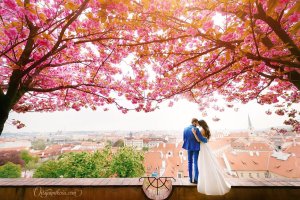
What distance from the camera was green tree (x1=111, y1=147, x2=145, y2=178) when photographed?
2484 centimetres

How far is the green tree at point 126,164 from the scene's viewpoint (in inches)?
978

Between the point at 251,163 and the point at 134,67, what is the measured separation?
2114 inches

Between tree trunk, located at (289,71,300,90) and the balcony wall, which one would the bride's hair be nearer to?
the balcony wall

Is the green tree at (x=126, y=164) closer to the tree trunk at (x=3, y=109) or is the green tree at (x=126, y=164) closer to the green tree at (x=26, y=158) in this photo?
the tree trunk at (x=3, y=109)

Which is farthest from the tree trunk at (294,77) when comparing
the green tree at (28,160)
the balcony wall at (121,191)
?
the green tree at (28,160)

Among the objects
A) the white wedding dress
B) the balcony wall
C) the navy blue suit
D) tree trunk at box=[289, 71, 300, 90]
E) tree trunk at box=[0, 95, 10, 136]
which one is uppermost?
tree trunk at box=[289, 71, 300, 90]

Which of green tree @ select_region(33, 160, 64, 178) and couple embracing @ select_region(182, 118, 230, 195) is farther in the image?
green tree @ select_region(33, 160, 64, 178)

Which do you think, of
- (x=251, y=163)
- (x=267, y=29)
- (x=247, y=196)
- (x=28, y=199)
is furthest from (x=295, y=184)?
(x=251, y=163)

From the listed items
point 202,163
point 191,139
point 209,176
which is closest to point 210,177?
point 209,176

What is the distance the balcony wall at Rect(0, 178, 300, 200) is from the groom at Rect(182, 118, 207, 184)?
0.28m

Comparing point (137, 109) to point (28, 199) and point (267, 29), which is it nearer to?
point (28, 199)

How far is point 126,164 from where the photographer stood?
82.5 feet

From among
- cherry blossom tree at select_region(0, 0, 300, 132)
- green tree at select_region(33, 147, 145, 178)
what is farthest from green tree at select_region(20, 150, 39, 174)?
cherry blossom tree at select_region(0, 0, 300, 132)

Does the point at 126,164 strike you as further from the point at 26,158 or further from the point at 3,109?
the point at 26,158
